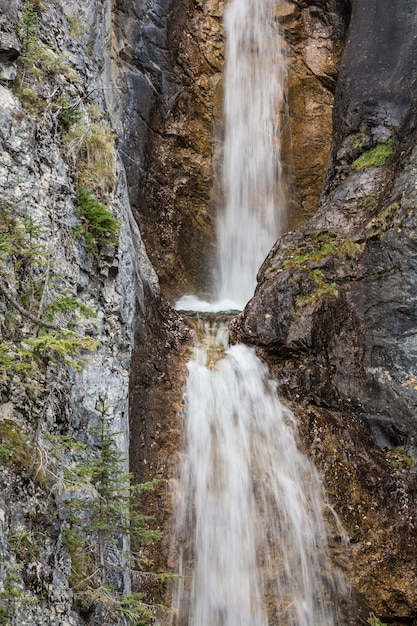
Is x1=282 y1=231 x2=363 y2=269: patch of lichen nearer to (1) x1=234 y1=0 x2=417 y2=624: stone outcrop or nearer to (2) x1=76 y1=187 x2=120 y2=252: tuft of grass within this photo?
(1) x1=234 y1=0 x2=417 y2=624: stone outcrop

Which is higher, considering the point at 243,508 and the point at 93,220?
the point at 93,220

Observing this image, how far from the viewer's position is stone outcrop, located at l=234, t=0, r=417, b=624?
694 centimetres

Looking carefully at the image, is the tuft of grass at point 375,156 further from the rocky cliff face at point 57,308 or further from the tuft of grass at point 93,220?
the tuft of grass at point 93,220

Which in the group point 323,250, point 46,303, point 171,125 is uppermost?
point 171,125

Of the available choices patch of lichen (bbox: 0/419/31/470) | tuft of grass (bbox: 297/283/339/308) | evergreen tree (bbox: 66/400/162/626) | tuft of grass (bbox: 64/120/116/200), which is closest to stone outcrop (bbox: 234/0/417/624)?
tuft of grass (bbox: 297/283/339/308)

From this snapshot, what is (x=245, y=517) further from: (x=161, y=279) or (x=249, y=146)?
(x=249, y=146)

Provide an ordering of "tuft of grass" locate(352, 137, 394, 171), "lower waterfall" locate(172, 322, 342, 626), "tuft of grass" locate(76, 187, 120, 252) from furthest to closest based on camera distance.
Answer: "tuft of grass" locate(352, 137, 394, 171) → "tuft of grass" locate(76, 187, 120, 252) → "lower waterfall" locate(172, 322, 342, 626)

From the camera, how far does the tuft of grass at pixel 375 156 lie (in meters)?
9.95

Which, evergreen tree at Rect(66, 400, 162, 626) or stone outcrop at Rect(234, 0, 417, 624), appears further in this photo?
stone outcrop at Rect(234, 0, 417, 624)

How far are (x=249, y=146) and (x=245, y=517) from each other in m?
8.91

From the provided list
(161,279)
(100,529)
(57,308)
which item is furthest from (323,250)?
(100,529)

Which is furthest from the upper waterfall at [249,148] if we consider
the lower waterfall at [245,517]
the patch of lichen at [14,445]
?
the patch of lichen at [14,445]

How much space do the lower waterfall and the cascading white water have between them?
465cm

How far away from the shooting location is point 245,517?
6.70 metres
